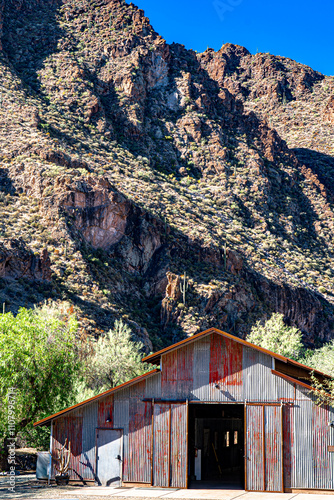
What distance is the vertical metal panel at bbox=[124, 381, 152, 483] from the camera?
24.7 meters

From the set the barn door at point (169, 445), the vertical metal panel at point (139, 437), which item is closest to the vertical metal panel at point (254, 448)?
the barn door at point (169, 445)

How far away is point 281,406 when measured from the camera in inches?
941

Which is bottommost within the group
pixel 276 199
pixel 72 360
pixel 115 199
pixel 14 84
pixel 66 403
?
pixel 66 403

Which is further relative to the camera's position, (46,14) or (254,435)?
(46,14)

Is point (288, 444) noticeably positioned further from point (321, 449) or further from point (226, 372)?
point (226, 372)

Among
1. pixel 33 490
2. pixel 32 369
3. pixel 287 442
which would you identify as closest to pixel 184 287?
pixel 32 369

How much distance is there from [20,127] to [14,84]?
12.6 metres

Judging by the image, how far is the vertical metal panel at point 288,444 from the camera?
23422 mm

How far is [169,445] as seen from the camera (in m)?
24.7

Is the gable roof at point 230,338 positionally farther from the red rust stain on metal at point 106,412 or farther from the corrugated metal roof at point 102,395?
the red rust stain on metal at point 106,412

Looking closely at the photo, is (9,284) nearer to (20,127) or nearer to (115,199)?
(115,199)

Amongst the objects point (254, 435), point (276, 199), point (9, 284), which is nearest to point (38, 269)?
point (9, 284)

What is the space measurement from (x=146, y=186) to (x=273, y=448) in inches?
2240

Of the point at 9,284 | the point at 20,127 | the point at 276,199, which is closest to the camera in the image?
the point at 9,284
